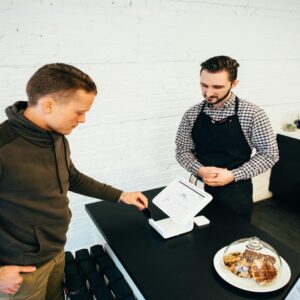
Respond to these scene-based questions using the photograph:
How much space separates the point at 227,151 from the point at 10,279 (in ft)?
4.26

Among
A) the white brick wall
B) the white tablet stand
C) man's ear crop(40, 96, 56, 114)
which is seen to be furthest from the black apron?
man's ear crop(40, 96, 56, 114)

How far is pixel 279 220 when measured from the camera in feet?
Answer: 10.4

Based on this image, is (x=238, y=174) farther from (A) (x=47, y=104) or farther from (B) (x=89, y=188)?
(A) (x=47, y=104)

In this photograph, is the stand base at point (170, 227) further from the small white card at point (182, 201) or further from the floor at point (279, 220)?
the floor at point (279, 220)

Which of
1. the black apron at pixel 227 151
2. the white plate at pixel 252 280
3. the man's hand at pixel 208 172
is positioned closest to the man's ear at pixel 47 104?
the white plate at pixel 252 280

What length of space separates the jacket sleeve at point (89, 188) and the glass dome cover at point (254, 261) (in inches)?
22.4

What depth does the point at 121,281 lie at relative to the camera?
4.23ft

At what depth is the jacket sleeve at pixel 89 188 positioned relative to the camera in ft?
4.64

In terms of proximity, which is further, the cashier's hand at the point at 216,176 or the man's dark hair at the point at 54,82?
the cashier's hand at the point at 216,176

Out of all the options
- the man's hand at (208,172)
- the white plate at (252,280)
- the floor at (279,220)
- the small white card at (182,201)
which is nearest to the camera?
the white plate at (252,280)

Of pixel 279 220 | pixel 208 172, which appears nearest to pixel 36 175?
pixel 208 172

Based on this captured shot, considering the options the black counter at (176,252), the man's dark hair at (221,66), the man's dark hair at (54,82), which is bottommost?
the black counter at (176,252)

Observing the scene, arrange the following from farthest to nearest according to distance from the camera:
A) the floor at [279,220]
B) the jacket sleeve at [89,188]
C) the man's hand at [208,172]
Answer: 1. the floor at [279,220]
2. the man's hand at [208,172]
3. the jacket sleeve at [89,188]

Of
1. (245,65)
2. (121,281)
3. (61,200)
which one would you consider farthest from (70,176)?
(245,65)
